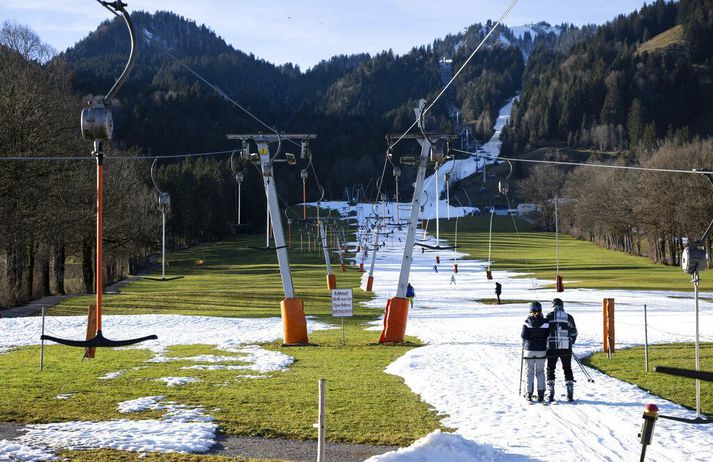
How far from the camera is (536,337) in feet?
57.4

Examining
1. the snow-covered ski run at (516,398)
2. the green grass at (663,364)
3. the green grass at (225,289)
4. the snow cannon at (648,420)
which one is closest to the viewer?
the snow cannon at (648,420)

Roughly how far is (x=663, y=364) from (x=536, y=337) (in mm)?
6912

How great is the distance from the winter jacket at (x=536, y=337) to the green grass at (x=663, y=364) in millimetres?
2865

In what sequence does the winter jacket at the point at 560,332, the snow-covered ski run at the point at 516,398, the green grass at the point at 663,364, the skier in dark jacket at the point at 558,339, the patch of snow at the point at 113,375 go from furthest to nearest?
the patch of snow at the point at 113,375 < the green grass at the point at 663,364 < the winter jacket at the point at 560,332 < the skier in dark jacket at the point at 558,339 < the snow-covered ski run at the point at 516,398

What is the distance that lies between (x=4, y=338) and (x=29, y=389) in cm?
1513

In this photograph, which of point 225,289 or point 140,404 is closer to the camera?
point 140,404

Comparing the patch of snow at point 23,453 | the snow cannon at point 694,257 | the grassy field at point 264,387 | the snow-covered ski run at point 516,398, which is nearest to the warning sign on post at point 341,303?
the grassy field at point 264,387

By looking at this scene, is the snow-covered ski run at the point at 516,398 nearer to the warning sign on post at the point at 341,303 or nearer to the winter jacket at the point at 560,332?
the winter jacket at the point at 560,332

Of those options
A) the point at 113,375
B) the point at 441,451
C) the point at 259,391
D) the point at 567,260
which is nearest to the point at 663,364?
the point at 259,391

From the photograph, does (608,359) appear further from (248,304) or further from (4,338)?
(248,304)


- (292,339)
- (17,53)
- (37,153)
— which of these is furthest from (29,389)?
(17,53)

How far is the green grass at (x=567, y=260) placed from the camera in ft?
212

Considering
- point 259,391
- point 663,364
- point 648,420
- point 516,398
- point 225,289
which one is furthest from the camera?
point 225,289

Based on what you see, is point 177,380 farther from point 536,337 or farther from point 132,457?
point 536,337
